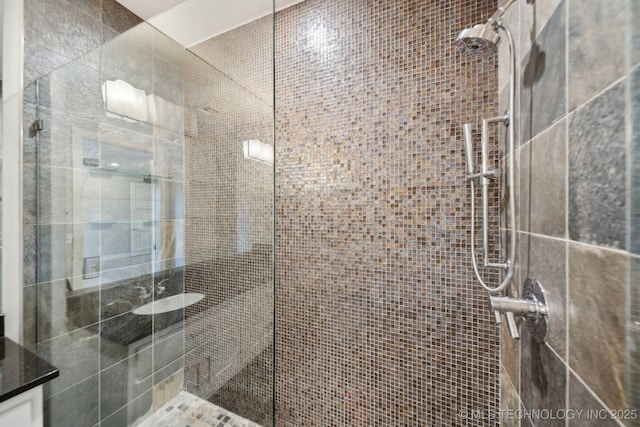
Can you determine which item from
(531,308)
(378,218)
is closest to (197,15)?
(378,218)

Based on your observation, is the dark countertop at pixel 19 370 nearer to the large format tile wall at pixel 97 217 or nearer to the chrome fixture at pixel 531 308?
the large format tile wall at pixel 97 217

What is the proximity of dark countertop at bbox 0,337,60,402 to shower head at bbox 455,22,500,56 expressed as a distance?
70.9 inches

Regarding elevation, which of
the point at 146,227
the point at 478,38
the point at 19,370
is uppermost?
the point at 478,38

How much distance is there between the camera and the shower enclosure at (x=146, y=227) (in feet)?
3.42

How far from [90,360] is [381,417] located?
146cm

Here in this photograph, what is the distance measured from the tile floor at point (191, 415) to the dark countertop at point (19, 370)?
50cm

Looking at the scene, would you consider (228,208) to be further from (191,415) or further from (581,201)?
(581,201)

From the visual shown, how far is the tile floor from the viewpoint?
3.60 feet

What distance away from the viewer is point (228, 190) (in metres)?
1.13

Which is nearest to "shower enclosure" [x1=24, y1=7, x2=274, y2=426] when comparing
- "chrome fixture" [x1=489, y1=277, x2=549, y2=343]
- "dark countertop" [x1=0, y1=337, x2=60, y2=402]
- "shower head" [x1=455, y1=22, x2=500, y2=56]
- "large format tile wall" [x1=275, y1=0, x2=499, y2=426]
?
"dark countertop" [x1=0, y1=337, x2=60, y2=402]

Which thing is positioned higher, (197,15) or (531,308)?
(197,15)

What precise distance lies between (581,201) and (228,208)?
117 cm

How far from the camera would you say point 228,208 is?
1132mm

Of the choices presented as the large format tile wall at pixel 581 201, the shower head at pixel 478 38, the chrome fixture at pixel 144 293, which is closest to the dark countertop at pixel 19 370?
the chrome fixture at pixel 144 293
